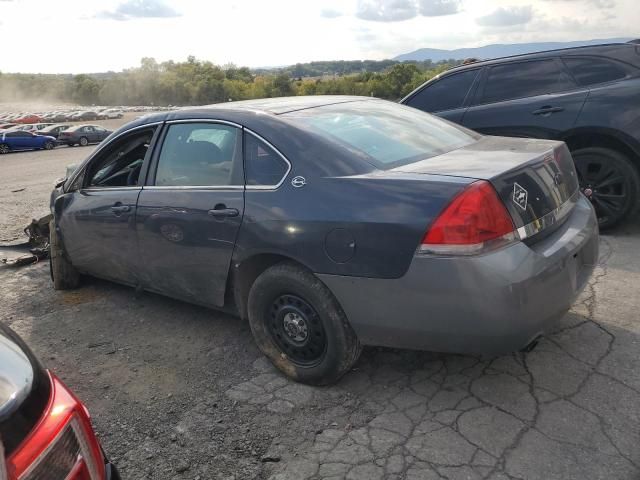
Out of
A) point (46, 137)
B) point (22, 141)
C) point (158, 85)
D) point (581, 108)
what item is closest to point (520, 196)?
point (581, 108)

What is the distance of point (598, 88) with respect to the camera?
203 inches

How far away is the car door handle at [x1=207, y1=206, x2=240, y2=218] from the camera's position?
3.15m

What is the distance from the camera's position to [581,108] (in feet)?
17.0

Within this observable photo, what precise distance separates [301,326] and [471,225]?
3.67 ft

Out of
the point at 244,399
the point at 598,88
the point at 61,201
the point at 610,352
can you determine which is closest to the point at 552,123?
the point at 598,88

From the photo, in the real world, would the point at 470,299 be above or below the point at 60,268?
above

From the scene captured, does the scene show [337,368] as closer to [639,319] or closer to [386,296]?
[386,296]

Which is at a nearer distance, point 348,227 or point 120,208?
point 348,227

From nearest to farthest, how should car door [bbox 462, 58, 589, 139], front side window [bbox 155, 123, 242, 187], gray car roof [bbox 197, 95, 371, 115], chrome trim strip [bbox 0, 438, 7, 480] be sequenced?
chrome trim strip [bbox 0, 438, 7, 480] < front side window [bbox 155, 123, 242, 187] < gray car roof [bbox 197, 95, 371, 115] < car door [bbox 462, 58, 589, 139]

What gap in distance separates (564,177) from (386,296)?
4.25ft

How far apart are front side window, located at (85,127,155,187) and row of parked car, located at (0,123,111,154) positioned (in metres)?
28.6

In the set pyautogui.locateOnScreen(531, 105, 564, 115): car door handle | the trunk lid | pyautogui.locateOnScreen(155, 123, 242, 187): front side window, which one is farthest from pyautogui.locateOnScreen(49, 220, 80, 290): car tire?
pyautogui.locateOnScreen(531, 105, 564, 115): car door handle

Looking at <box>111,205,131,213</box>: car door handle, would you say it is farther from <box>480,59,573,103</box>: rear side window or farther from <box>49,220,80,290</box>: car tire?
<box>480,59,573,103</box>: rear side window

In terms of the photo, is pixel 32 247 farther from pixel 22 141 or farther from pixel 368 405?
pixel 22 141
